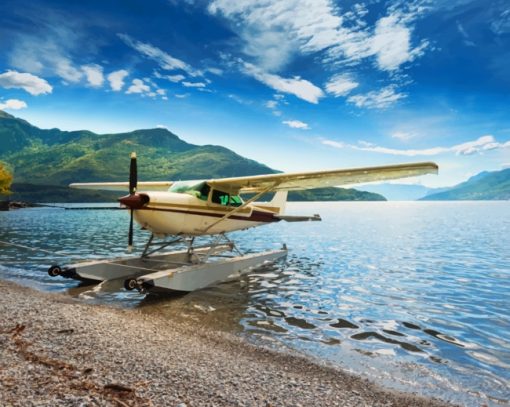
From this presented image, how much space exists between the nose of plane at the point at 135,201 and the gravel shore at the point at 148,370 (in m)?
3.68

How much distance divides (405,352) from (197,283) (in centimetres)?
682

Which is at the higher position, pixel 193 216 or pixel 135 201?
pixel 135 201

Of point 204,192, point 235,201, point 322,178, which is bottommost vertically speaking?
point 235,201

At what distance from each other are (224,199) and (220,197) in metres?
0.23

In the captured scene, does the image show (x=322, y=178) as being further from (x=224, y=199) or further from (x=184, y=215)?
(x=184, y=215)

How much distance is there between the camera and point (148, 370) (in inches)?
191

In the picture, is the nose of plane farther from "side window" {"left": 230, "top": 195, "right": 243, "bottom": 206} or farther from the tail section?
the tail section

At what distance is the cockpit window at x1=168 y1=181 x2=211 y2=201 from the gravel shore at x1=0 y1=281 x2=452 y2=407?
5.57 meters

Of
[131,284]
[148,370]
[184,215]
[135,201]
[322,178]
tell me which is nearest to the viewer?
[148,370]

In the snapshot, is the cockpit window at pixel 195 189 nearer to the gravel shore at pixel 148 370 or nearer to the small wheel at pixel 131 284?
the small wheel at pixel 131 284

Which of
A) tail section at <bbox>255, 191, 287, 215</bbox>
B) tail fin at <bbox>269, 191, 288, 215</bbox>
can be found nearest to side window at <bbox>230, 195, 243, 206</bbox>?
tail section at <bbox>255, 191, 287, 215</bbox>

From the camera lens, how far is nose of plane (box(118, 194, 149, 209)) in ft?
33.8

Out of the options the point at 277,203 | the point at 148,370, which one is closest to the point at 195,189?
the point at 277,203

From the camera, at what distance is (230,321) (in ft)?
28.2
